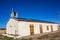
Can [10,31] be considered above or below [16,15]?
below

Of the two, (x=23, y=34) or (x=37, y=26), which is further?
(x=37, y=26)

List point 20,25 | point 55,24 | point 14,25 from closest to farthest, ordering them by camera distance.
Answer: point 20,25
point 14,25
point 55,24

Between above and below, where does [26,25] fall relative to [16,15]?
below

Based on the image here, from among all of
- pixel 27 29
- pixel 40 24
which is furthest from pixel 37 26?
pixel 27 29

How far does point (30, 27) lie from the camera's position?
73.5 ft

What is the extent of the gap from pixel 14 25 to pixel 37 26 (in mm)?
4896

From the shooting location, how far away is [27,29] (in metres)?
21.8

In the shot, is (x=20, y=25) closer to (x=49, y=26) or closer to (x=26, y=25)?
(x=26, y=25)

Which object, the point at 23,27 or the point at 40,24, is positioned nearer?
the point at 23,27

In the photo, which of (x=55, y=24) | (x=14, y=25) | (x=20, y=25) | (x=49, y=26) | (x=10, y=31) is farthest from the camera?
(x=55, y=24)

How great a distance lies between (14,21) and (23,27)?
2535 mm

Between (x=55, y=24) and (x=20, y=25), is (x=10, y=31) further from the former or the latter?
(x=55, y=24)

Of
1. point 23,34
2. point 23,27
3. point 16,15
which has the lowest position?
point 23,34

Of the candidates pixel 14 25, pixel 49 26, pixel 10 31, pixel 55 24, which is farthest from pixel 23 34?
pixel 55 24
